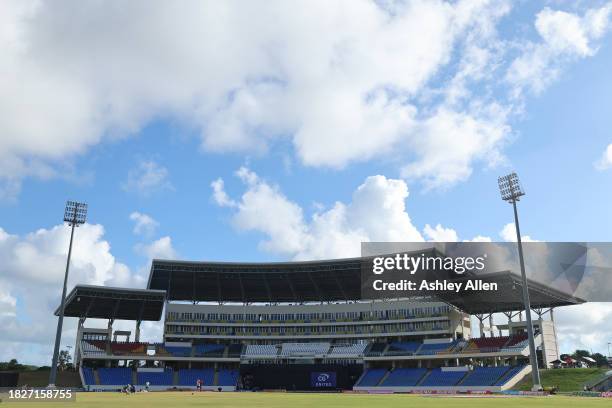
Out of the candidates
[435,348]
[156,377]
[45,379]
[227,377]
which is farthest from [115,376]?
[435,348]

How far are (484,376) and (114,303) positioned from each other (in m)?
59.7

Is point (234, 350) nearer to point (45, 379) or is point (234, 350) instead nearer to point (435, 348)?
point (45, 379)

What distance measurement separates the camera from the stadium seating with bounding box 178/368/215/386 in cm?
8389

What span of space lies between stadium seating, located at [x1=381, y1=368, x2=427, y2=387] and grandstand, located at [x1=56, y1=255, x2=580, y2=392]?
0.60ft

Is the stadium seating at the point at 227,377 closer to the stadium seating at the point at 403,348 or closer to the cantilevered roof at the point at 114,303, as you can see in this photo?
the cantilevered roof at the point at 114,303

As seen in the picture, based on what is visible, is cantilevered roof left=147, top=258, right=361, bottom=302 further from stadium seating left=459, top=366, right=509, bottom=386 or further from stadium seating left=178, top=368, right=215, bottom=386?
stadium seating left=459, top=366, right=509, bottom=386

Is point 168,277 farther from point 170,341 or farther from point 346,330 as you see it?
point 346,330

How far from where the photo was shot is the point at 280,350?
90.6 m

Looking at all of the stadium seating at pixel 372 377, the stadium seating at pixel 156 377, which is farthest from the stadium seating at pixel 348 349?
Answer: the stadium seating at pixel 156 377

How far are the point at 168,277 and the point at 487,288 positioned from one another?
5243cm

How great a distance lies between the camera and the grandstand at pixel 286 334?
79188 mm

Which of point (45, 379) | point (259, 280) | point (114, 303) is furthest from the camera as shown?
point (259, 280)

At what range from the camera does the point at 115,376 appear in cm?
8181

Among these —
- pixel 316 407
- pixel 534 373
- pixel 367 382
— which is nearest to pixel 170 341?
pixel 367 382
